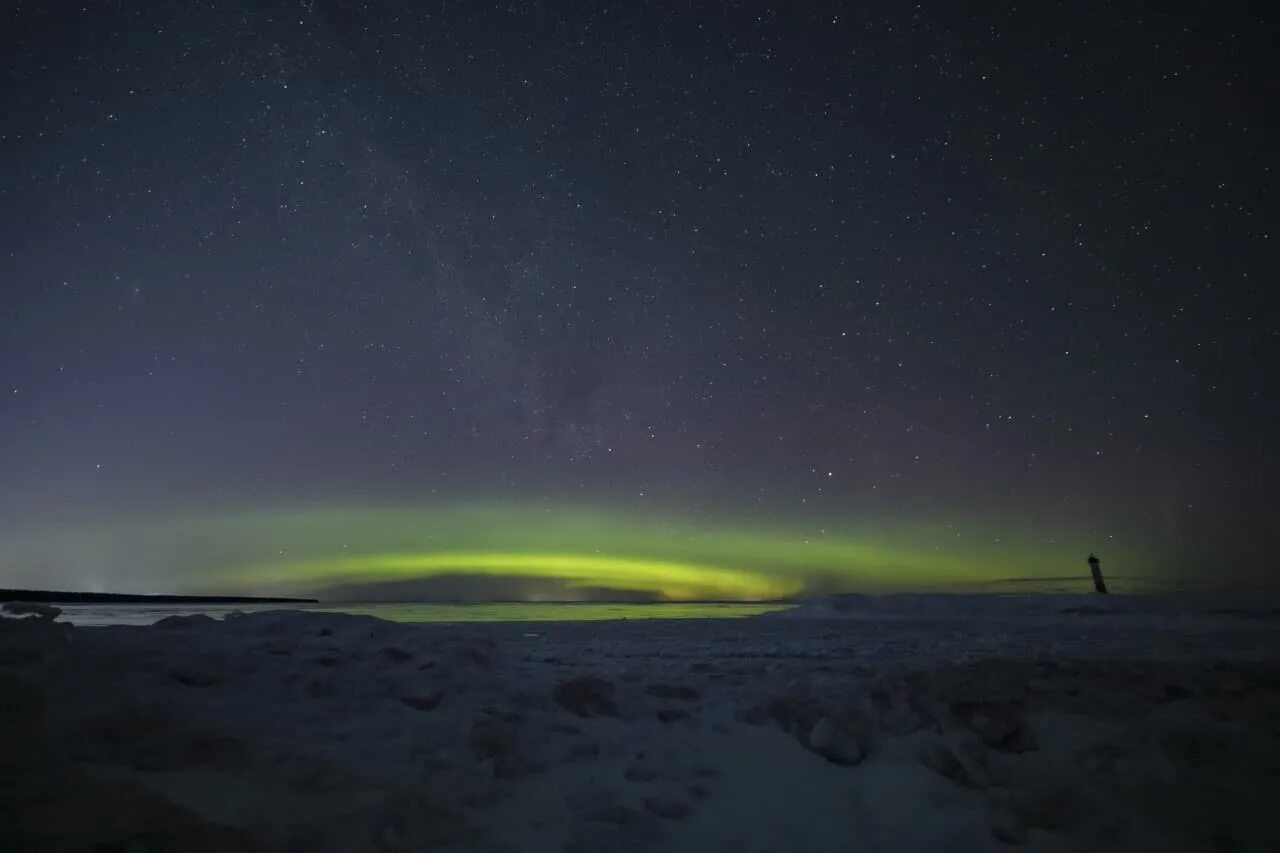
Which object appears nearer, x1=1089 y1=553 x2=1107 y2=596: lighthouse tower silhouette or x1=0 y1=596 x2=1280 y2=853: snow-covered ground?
x1=0 y1=596 x2=1280 y2=853: snow-covered ground

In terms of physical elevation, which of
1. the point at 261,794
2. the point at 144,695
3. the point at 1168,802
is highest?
the point at 144,695

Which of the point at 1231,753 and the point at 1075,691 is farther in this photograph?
the point at 1075,691

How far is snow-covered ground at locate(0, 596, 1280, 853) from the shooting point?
314cm

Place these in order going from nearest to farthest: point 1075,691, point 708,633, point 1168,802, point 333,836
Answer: point 333,836
point 1168,802
point 1075,691
point 708,633

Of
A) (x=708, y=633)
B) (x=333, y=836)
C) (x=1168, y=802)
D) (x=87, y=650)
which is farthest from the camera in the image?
(x=708, y=633)

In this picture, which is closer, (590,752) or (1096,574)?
(590,752)

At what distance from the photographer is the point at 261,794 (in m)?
3.23

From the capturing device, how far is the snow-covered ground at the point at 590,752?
3.14 metres

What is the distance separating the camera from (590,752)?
4043mm

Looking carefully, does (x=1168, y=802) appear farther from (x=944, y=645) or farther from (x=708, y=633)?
(x=708, y=633)

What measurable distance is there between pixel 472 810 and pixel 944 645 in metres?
7.37

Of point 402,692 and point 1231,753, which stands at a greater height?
point 402,692

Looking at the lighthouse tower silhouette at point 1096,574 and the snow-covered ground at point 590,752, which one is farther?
the lighthouse tower silhouette at point 1096,574

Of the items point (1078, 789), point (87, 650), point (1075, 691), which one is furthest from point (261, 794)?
point (1075, 691)
